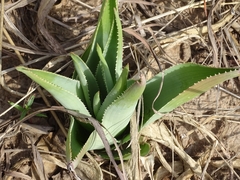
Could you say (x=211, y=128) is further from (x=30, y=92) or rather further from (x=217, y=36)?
(x=30, y=92)

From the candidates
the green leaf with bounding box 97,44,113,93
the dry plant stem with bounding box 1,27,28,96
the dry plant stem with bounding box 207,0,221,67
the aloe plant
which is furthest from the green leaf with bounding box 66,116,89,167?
the dry plant stem with bounding box 207,0,221,67

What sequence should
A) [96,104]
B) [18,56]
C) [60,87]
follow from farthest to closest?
[18,56] < [96,104] < [60,87]

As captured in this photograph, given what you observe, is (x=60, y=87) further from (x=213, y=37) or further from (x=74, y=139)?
(x=213, y=37)

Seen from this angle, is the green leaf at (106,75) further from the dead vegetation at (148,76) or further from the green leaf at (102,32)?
the dead vegetation at (148,76)

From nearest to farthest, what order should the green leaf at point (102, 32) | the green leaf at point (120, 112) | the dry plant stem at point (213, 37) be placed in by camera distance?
the green leaf at point (120, 112)
the green leaf at point (102, 32)
the dry plant stem at point (213, 37)

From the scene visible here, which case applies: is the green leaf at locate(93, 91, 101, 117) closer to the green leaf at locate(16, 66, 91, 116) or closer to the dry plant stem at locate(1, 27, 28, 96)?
the green leaf at locate(16, 66, 91, 116)

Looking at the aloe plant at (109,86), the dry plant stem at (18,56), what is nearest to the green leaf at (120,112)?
the aloe plant at (109,86)

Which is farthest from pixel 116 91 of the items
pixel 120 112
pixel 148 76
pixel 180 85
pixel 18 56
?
pixel 18 56
